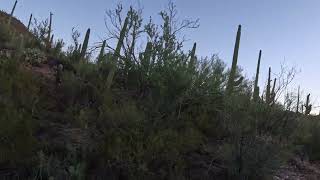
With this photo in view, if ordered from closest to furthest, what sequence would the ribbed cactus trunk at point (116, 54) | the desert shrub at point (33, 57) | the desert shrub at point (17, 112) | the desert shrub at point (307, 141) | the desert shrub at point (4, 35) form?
the desert shrub at point (17, 112) → the desert shrub at point (307, 141) → the ribbed cactus trunk at point (116, 54) → the desert shrub at point (33, 57) → the desert shrub at point (4, 35)

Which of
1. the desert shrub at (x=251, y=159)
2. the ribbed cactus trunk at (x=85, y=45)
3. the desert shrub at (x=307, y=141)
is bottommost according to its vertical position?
the desert shrub at (x=251, y=159)

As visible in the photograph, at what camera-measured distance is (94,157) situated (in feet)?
29.4

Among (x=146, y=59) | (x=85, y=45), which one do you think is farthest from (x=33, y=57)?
(x=146, y=59)

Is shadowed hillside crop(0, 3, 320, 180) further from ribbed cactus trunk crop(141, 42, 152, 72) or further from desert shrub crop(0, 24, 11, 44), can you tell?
desert shrub crop(0, 24, 11, 44)

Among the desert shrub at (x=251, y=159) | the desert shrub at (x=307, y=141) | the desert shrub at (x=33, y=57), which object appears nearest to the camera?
the desert shrub at (x=251, y=159)

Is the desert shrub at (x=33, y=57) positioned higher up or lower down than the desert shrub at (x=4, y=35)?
lower down

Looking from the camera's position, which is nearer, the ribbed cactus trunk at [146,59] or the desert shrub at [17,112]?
the desert shrub at [17,112]

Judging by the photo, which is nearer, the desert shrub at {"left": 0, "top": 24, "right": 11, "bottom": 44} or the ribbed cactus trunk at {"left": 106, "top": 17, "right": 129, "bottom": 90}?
the ribbed cactus trunk at {"left": 106, "top": 17, "right": 129, "bottom": 90}

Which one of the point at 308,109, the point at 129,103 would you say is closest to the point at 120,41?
the point at 129,103

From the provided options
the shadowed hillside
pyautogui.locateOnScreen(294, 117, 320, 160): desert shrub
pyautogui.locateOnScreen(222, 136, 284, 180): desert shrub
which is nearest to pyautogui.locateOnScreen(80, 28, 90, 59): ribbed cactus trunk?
the shadowed hillside

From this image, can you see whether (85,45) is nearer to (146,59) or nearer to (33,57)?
(33,57)

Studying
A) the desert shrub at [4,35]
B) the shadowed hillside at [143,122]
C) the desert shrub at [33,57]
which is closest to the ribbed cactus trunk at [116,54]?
the shadowed hillside at [143,122]

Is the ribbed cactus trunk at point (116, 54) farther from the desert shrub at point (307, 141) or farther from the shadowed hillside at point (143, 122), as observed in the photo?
the desert shrub at point (307, 141)

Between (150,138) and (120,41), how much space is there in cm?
560
